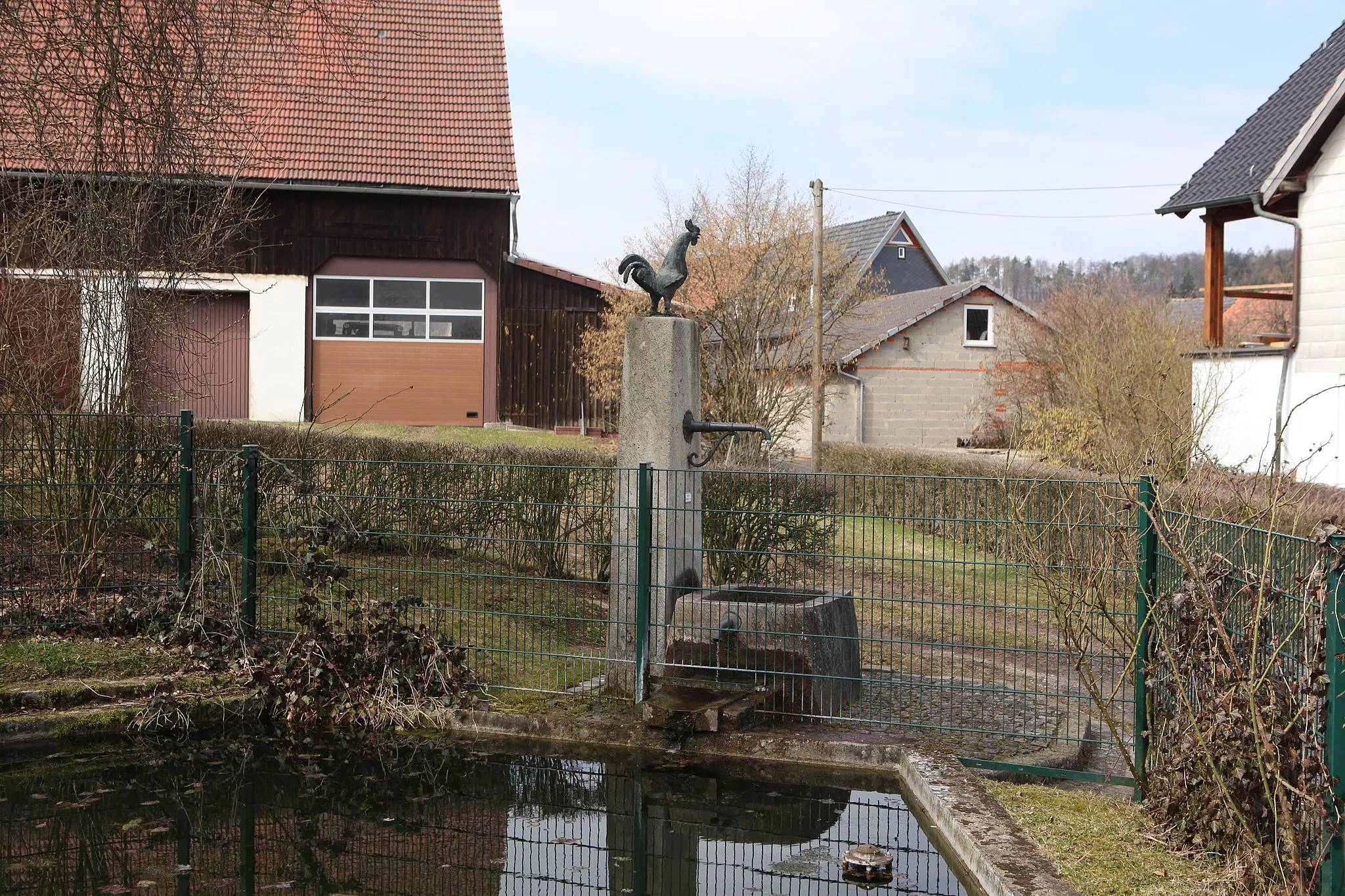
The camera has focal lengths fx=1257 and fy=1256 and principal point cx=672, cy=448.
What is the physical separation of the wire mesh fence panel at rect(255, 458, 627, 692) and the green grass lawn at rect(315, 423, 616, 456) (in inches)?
378

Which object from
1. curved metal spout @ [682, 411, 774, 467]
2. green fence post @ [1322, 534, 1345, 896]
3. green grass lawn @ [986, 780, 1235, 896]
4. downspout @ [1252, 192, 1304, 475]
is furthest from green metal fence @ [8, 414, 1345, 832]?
downspout @ [1252, 192, 1304, 475]

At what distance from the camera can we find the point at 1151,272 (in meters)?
96.7

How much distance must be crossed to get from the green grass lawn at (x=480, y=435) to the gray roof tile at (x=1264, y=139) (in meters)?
10.1

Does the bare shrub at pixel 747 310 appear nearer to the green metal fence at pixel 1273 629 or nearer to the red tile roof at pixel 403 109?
the red tile roof at pixel 403 109

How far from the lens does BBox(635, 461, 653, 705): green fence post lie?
24.1ft

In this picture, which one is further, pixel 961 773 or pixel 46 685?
pixel 46 685

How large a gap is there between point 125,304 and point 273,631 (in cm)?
318

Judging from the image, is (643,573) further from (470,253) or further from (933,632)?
(470,253)

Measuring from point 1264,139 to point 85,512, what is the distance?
18471 mm

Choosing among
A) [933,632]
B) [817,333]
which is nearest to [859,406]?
[817,333]

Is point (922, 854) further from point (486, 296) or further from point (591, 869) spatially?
point (486, 296)

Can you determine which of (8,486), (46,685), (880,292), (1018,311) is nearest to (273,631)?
(46,685)

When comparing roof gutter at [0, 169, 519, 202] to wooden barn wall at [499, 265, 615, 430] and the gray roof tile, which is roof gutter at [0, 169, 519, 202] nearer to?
wooden barn wall at [499, 265, 615, 430]

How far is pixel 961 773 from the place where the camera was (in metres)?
6.17
